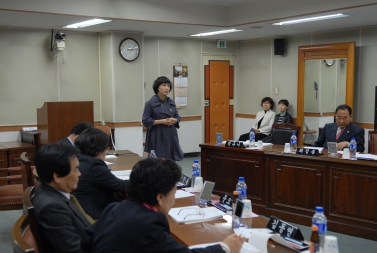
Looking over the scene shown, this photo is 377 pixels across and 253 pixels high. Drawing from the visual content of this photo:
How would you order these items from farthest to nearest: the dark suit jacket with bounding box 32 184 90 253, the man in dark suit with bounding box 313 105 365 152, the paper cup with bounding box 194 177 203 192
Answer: the man in dark suit with bounding box 313 105 365 152
the paper cup with bounding box 194 177 203 192
the dark suit jacket with bounding box 32 184 90 253

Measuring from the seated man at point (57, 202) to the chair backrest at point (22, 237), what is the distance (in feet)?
0.22

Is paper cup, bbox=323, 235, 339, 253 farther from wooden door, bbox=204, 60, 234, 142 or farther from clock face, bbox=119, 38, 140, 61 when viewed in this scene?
wooden door, bbox=204, 60, 234, 142

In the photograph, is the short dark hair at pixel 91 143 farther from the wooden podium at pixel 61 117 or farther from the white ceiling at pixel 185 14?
the white ceiling at pixel 185 14

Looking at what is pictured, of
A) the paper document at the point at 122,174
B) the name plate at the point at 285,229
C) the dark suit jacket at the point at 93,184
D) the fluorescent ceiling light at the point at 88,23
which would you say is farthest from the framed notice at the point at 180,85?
the name plate at the point at 285,229

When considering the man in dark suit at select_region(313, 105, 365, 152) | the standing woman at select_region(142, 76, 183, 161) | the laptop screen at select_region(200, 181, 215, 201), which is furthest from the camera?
the standing woman at select_region(142, 76, 183, 161)

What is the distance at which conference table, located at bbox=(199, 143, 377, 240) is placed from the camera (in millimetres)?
4242

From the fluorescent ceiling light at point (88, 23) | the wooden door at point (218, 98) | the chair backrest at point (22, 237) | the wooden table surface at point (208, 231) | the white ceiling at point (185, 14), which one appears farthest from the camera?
the wooden door at point (218, 98)

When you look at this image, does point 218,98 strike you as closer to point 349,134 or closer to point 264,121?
point 264,121

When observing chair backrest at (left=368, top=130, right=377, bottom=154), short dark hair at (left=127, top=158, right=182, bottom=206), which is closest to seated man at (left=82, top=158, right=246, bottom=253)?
short dark hair at (left=127, top=158, right=182, bottom=206)

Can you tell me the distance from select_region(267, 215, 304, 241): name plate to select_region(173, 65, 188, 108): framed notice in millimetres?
6203

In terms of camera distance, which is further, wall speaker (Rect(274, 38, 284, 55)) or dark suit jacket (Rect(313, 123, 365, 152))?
wall speaker (Rect(274, 38, 284, 55))

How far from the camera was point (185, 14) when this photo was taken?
6.50 meters

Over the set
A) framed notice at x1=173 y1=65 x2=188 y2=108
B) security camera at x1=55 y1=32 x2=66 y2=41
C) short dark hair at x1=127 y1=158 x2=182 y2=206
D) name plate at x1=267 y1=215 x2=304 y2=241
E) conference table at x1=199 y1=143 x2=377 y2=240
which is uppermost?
security camera at x1=55 y1=32 x2=66 y2=41

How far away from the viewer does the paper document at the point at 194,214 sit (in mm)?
2598
